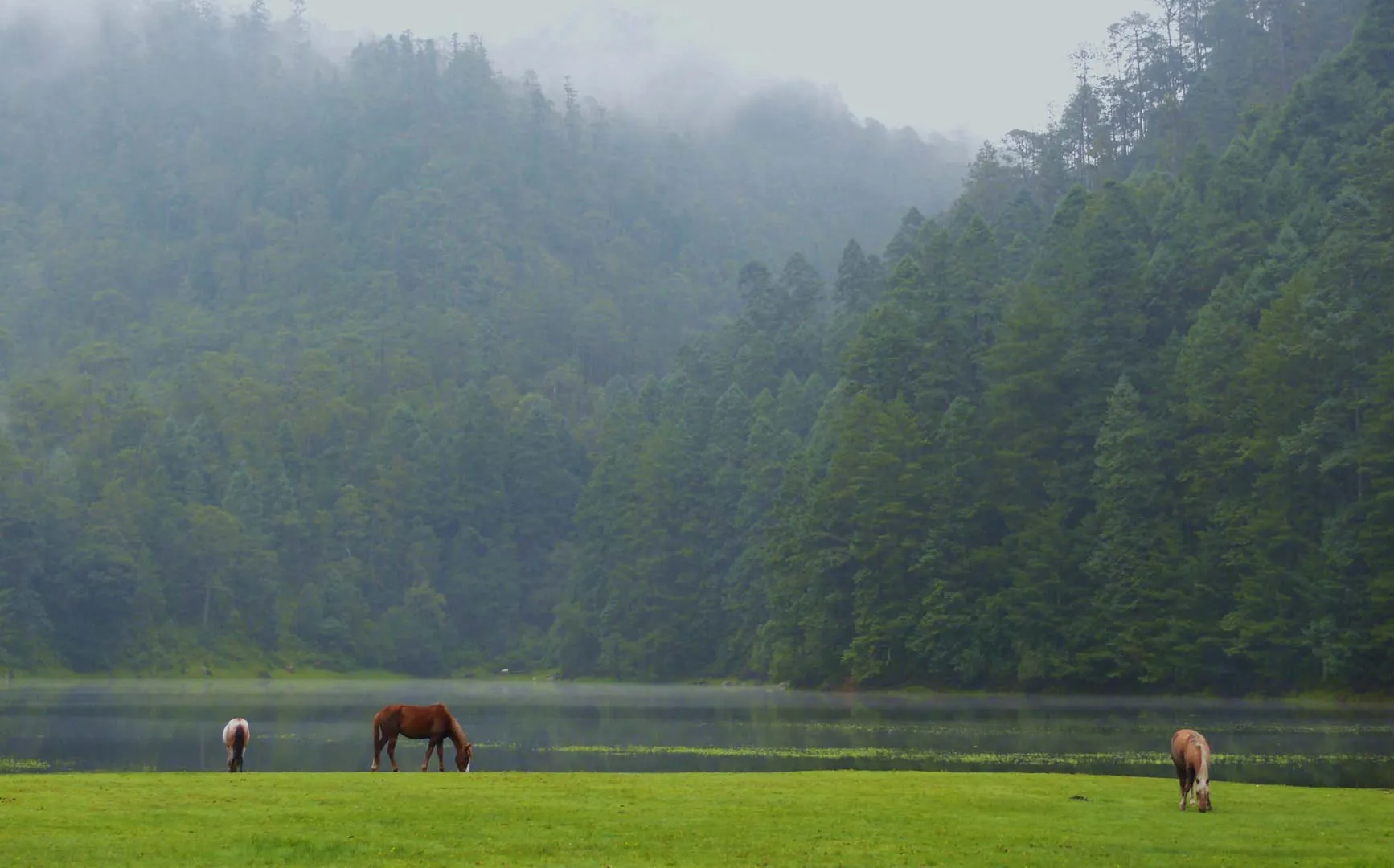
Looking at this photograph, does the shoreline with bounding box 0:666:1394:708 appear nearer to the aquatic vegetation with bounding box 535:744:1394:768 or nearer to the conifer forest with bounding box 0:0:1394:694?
the conifer forest with bounding box 0:0:1394:694

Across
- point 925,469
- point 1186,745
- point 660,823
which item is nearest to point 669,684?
point 925,469

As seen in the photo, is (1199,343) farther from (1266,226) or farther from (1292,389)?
(1266,226)

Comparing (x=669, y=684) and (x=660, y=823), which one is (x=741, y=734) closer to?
(x=660, y=823)

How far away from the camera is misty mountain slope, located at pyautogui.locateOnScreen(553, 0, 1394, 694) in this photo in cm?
8700

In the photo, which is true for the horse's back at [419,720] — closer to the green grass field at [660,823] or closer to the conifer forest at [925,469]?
the green grass field at [660,823]

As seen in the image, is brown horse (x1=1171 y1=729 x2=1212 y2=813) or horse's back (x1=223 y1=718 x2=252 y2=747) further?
horse's back (x1=223 y1=718 x2=252 y2=747)

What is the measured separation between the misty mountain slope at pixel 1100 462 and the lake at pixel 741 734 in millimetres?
6613

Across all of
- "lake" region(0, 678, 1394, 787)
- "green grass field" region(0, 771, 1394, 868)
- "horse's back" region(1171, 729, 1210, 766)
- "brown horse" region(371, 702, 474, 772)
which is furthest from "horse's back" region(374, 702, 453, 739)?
"horse's back" region(1171, 729, 1210, 766)

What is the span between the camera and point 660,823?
25547mm

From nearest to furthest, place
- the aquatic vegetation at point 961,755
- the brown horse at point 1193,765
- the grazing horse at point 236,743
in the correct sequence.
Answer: the brown horse at point 1193,765, the grazing horse at point 236,743, the aquatic vegetation at point 961,755

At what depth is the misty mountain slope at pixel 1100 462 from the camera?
285 ft

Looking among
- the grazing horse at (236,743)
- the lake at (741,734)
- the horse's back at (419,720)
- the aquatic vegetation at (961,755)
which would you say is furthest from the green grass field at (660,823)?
the aquatic vegetation at (961,755)

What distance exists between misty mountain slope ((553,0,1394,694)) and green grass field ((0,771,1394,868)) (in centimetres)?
5623

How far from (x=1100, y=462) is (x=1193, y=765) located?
235ft
